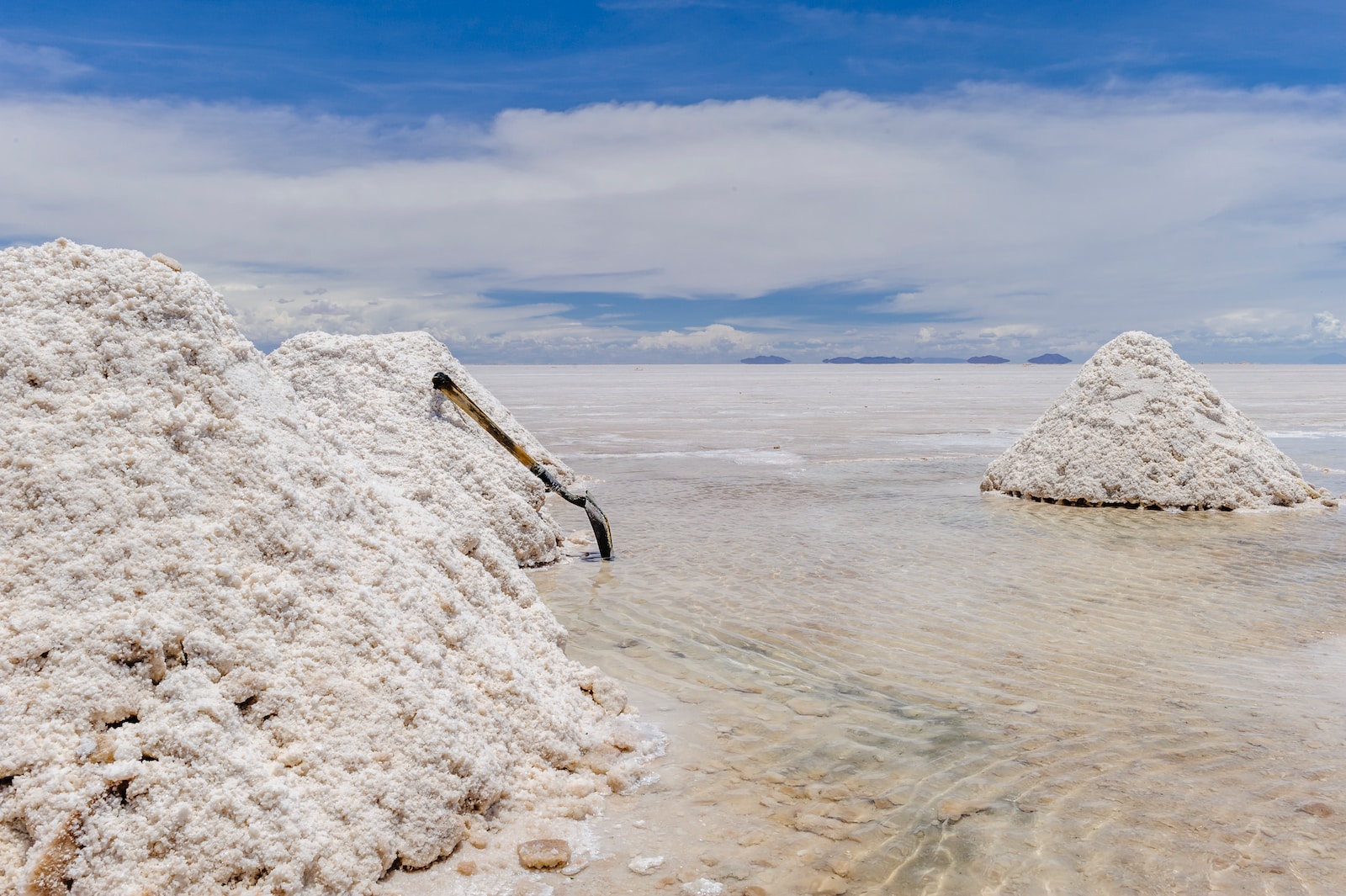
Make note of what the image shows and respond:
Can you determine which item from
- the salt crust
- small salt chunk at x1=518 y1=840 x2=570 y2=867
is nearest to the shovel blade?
the salt crust

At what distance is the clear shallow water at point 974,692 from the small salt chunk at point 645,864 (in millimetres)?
30

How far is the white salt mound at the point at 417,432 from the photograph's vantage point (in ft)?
23.5

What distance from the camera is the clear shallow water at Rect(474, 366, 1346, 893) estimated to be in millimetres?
3234

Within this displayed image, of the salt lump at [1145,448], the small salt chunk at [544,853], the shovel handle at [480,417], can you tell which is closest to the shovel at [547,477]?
the shovel handle at [480,417]

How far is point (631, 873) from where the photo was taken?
308cm

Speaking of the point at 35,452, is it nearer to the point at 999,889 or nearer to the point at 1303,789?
the point at 999,889

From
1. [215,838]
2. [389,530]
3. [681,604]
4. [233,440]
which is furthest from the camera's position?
[681,604]

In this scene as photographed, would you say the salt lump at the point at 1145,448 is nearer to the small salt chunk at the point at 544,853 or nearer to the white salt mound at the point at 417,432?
the white salt mound at the point at 417,432

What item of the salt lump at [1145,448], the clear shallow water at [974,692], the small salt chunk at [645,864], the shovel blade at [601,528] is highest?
the salt lump at [1145,448]

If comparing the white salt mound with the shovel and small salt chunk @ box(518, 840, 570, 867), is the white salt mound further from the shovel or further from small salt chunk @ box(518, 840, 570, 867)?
small salt chunk @ box(518, 840, 570, 867)

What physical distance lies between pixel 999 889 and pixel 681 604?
3.65m

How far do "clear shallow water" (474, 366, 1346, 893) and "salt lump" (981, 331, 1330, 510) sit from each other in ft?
1.61

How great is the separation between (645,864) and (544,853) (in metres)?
0.35

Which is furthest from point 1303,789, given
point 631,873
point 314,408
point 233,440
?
point 314,408
